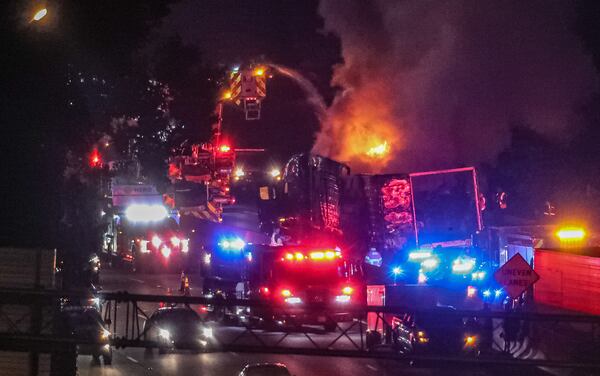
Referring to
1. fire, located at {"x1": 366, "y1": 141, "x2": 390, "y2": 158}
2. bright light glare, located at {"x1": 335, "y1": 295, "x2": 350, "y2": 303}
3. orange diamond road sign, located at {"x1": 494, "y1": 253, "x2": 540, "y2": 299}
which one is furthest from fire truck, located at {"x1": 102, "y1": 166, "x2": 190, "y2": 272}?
orange diamond road sign, located at {"x1": 494, "y1": 253, "x2": 540, "y2": 299}

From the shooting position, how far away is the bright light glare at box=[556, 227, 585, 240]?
92.6ft

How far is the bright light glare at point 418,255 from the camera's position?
2698cm

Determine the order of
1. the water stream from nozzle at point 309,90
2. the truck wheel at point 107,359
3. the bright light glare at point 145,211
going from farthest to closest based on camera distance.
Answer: the water stream from nozzle at point 309,90, the bright light glare at point 145,211, the truck wheel at point 107,359

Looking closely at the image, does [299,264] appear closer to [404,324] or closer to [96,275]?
[404,324]

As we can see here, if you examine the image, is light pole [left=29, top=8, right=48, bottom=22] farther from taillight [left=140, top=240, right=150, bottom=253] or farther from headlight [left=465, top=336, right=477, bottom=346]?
taillight [left=140, top=240, right=150, bottom=253]

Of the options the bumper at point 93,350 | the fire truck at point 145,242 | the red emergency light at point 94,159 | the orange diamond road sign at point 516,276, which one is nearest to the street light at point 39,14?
the bumper at point 93,350

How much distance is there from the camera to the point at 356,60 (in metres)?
35.2

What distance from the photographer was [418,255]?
1063 inches

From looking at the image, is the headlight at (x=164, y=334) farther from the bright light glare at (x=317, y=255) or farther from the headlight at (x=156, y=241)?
the headlight at (x=156, y=241)

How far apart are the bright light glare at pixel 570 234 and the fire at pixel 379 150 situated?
8.13 metres

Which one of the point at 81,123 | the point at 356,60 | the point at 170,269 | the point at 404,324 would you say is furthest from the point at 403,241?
the point at 170,269

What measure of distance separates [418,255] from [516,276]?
8.18 m

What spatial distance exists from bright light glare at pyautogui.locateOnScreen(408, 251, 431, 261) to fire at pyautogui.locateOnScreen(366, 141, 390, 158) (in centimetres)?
636

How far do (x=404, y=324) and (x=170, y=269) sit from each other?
42.0 meters
